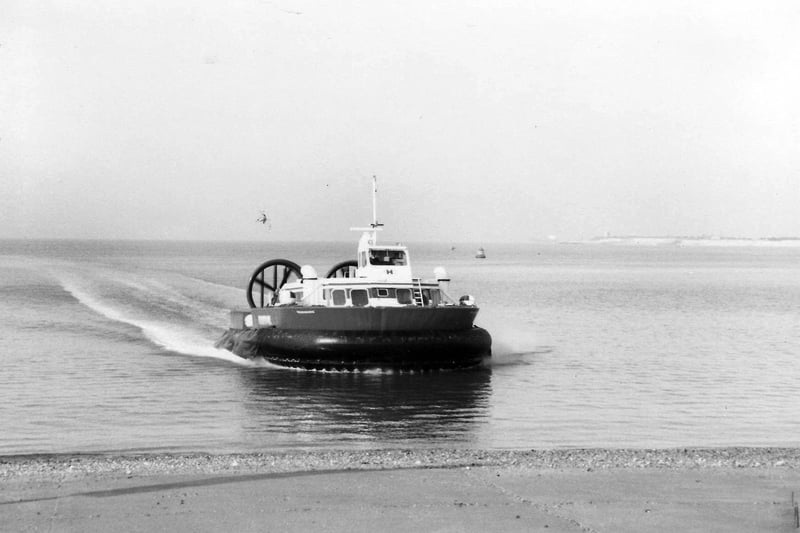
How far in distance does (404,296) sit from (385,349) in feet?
8.57

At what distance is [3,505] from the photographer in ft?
26.9

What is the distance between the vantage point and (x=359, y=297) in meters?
24.9

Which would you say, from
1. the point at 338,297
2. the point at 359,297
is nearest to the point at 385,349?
the point at 359,297

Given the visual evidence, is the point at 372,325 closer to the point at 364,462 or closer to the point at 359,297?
the point at 359,297

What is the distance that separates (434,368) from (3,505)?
1573cm

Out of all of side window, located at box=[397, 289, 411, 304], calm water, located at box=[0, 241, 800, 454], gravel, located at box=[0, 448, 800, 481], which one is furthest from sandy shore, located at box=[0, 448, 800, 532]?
side window, located at box=[397, 289, 411, 304]

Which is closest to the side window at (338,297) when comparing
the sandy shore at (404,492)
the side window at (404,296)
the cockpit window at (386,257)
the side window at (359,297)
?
the side window at (359,297)

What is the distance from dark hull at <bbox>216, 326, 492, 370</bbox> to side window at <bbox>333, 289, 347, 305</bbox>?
4.58 feet

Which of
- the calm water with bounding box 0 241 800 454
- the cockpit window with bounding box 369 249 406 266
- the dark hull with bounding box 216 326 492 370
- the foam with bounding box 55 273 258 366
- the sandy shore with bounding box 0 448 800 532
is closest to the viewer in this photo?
the sandy shore with bounding box 0 448 800 532

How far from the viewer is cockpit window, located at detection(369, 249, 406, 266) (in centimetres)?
2609

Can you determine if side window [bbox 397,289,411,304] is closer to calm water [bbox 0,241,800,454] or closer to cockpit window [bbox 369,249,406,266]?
cockpit window [bbox 369,249,406,266]

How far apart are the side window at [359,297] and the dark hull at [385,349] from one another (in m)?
1.66

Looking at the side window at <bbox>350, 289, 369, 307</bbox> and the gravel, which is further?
the side window at <bbox>350, 289, 369, 307</bbox>

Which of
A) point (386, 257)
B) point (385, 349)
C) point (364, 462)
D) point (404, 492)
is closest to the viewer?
point (404, 492)
